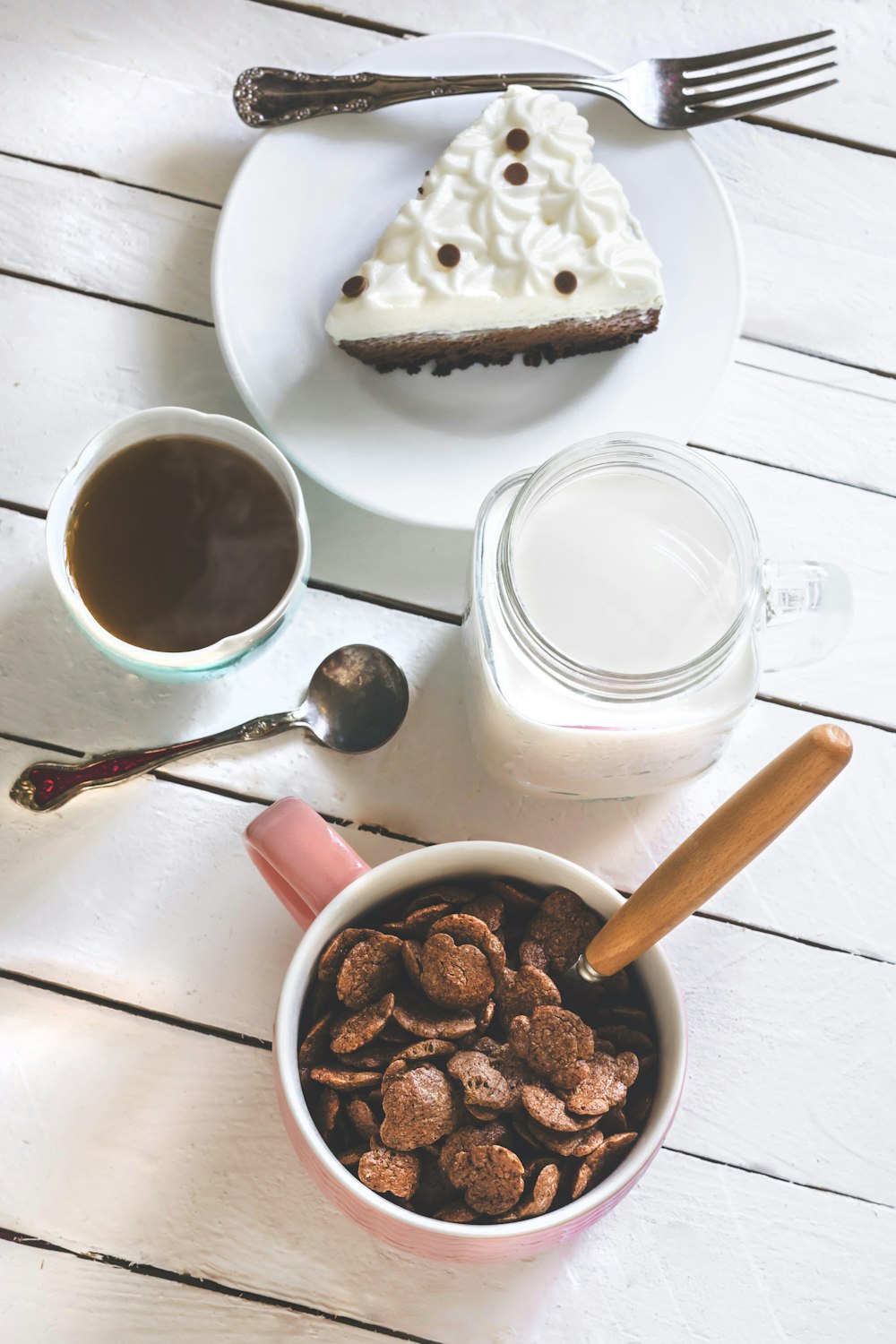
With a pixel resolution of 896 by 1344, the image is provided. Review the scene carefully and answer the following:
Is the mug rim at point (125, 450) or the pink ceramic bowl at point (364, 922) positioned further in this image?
the mug rim at point (125, 450)

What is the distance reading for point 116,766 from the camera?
0.96 m

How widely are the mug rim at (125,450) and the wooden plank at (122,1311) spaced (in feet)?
1.65

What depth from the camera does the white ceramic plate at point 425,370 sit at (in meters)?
0.96

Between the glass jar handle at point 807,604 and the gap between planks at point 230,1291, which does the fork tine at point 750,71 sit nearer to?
the glass jar handle at point 807,604

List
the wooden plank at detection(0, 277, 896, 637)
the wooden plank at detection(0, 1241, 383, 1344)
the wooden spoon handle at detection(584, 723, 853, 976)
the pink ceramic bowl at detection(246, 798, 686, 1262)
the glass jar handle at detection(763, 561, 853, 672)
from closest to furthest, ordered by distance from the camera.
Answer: the wooden spoon handle at detection(584, 723, 853, 976)
the pink ceramic bowl at detection(246, 798, 686, 1262)
the glass jar handle at detection(763, 561, 853, 672)
the wooden plank at detection(0, 1241, 383, 1344)
the wooden plank at detection(0, 277, 896, 637)

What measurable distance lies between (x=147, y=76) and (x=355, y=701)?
0.63m

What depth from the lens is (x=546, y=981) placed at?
772 millimetres

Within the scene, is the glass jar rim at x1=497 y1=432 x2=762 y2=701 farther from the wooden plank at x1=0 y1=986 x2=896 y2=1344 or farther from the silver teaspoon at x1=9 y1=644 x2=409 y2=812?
the wooden plank at x1=0 y1=986 x2=896 y2=1344

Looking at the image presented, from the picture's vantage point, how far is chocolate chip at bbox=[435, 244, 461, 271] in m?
0.98

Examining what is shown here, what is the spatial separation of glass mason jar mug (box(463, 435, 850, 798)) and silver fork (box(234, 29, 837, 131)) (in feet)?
1.30

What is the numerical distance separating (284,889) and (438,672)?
26 cm

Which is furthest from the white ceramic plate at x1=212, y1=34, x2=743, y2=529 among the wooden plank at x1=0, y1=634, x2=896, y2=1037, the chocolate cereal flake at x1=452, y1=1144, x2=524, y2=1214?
the chocolate cereal flake at x1=452, y1=1144, x2=524, y2=1214

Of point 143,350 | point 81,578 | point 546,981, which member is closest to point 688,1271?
point 546,981

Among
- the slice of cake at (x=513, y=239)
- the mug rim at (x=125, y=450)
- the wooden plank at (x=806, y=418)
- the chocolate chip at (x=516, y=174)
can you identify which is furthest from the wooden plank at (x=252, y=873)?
the chocolate chip at (x=516, y=174)
